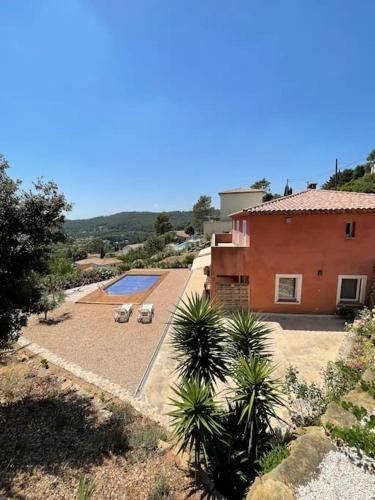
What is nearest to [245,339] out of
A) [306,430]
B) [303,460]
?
[306,430]

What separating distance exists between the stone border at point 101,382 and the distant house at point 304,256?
1246 centimetres

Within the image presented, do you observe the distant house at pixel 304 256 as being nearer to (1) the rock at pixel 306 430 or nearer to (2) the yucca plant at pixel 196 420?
(1) the rock at pixel 306 430

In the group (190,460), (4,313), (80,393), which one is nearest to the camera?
(190,460)

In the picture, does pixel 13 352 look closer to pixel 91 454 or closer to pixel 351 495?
pixel 91 454

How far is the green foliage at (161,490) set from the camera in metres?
7.96

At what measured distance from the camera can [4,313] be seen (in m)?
10.6

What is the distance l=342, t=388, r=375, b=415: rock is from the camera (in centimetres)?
908

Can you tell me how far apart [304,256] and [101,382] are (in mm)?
20400

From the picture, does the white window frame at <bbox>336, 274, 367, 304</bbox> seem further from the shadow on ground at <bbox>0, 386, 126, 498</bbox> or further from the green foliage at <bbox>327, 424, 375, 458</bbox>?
the shadow on ground at <bbox>0, 386, 126, 498</bbox>

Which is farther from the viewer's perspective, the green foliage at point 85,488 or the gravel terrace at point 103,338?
the gravel terrace at point 103,338

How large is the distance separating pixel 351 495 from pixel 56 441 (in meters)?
10.8

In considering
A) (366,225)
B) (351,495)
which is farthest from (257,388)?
(366,225)

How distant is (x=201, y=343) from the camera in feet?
35.8

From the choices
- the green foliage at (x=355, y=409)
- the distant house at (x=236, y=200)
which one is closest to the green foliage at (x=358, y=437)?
the green foliage at (x=355, y=409)
